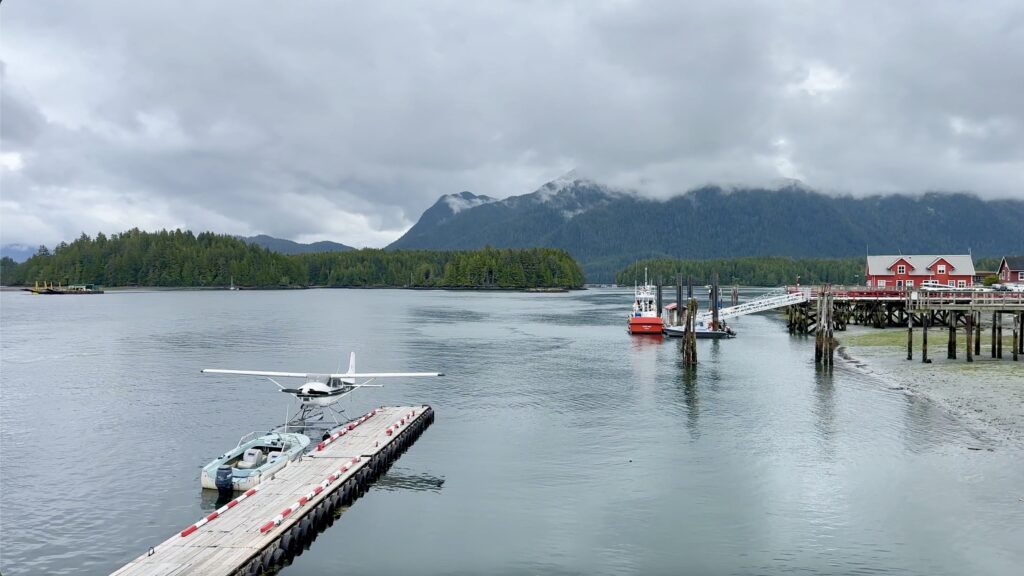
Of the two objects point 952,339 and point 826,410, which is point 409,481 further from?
point 952,339

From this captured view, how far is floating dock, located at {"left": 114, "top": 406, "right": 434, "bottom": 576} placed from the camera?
2209 centimetres

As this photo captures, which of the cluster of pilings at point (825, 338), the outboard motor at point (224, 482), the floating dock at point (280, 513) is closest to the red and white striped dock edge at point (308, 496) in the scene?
the floating dock at point (280, 513)

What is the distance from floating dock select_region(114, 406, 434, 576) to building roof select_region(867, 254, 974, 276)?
11469 cm

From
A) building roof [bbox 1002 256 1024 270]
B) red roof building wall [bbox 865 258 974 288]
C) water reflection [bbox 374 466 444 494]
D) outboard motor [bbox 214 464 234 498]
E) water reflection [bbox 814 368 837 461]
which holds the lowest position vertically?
water reflection [bbox 374 466 444 494]

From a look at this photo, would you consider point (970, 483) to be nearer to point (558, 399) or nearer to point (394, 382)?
point (558, 399)

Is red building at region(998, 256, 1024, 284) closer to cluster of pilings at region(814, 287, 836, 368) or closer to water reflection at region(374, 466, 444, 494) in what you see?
cluster of pilings at region(814, 287, 836, 368)

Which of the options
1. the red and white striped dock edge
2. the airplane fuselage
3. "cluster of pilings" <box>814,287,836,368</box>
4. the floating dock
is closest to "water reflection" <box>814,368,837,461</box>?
"cluster of pilings" <box>814,287,836,368</box>

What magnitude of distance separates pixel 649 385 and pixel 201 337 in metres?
68.4

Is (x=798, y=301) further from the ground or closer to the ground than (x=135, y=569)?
further from the ground

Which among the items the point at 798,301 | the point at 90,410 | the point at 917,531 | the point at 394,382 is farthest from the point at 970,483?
the point at 798,301

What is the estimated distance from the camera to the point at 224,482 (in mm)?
30891

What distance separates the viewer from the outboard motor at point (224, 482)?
101ft

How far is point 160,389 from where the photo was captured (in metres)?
58.0

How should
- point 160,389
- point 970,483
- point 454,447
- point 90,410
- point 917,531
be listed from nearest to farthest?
point 917,531 → point 970,483 → point 454,447 → point 90,410 → point 160,389
